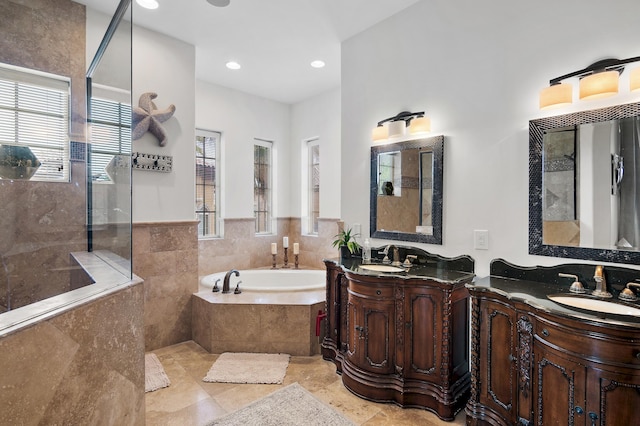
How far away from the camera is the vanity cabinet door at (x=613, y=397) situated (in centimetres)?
127

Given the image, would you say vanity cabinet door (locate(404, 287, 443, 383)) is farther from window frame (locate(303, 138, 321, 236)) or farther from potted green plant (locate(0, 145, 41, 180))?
potted green plant (locate(0, 145, 41, 180))

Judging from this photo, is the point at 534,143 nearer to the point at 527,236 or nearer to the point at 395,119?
the point at 527,236

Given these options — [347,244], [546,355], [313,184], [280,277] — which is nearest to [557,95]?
[546,355]

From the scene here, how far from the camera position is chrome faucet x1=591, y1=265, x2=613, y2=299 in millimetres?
1654

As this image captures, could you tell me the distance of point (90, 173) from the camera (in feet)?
8.61

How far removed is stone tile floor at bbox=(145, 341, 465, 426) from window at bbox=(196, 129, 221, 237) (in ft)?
5.83

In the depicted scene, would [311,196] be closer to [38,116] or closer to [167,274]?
[167,274]

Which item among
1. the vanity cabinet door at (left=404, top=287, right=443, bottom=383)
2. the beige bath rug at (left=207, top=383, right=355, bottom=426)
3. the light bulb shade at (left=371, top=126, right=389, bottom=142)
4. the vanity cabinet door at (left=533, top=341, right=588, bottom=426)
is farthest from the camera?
the light bulb shade at (left=371, top=126, right=389, bottom=142)

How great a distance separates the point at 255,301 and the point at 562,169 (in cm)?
252

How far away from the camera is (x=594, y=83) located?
66.7 inches

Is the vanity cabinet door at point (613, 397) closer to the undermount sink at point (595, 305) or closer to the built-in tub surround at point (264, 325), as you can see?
the undermount sink at point (595, 305)

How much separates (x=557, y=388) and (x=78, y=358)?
2.03 meters

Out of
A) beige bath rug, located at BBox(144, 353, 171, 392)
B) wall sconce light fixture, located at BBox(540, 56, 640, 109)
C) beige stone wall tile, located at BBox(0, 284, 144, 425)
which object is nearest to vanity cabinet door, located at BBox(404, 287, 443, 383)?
wall sconce light fixture, located at BBox(540, 56, 640, 109)

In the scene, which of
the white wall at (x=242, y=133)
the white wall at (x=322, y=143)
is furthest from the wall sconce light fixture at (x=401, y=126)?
the white wall at (x=242, y=133)
